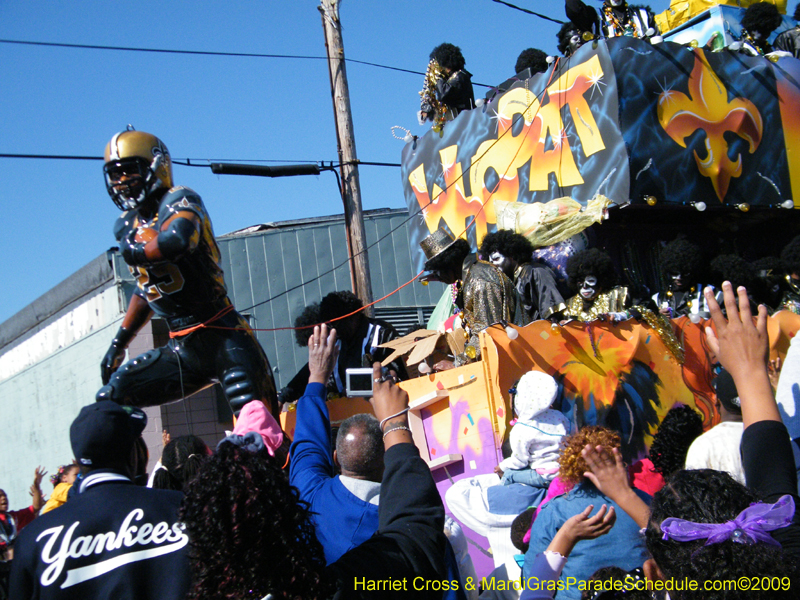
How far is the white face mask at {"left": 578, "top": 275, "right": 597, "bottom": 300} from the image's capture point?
21.2ft

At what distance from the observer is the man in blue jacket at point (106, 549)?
2.00 m

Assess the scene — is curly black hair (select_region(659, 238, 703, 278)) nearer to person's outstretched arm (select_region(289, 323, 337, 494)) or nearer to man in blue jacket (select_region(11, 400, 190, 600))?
person's outstretched arm (select_region(289, 323, 337, 494))

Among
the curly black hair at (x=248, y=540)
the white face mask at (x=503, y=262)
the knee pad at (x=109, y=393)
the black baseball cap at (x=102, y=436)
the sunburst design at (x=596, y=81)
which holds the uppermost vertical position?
the sunburst design at (x=596, y=81)

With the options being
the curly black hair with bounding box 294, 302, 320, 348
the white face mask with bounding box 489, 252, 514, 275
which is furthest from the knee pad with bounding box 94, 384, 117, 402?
the white face mask with bounding box 489, 252, 514, 275

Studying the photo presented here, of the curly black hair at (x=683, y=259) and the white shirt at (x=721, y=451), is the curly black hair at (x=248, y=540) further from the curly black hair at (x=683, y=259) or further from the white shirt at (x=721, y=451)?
the curly black hair at (x=683, y=259)

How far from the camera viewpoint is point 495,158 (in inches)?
330

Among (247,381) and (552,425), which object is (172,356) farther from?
(552,425)

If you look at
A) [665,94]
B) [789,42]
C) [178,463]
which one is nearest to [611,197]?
[665,94]

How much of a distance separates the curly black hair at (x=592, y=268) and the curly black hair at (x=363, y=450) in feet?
13.5

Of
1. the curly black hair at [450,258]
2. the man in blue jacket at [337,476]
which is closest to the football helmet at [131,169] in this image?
the curly black hair at [450,258]

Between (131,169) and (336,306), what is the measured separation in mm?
2335

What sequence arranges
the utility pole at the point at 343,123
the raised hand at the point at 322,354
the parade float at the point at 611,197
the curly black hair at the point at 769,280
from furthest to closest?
the utility pole at the point at 343,123
the curly black hair at the point at 769,280
the parade float at the point at 611,197
the raised hand at the point at 322,354

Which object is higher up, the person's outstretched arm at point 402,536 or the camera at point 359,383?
the camera at point 359,383

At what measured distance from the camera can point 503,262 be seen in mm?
6977
